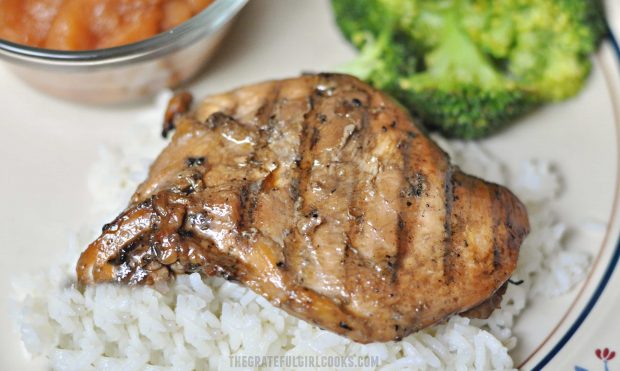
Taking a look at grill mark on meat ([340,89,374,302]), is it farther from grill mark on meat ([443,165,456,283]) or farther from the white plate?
the white plate

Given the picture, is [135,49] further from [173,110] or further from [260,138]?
[260,138]

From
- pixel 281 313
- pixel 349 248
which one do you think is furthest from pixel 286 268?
pixel 281 313

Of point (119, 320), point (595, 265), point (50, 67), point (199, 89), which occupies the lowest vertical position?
point (595, 265)

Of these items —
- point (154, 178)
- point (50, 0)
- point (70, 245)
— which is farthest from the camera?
point (50, 0)

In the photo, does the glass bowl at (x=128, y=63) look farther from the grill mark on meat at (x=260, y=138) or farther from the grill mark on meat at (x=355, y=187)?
the grill mark on meat at (x=355, y=187)

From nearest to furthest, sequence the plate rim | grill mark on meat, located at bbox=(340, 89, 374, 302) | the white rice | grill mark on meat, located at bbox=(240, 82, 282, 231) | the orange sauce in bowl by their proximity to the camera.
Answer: grill mark on meat, located at bbox=(340, 89, 374, 302), grill mark on meat, located at bbox=(240, 82, 282, 231), the white rice, the plate rim, the orange sauce in bowl

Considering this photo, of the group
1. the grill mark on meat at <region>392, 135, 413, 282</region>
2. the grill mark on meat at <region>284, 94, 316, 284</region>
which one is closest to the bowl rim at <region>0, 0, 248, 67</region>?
the grill mark on meat at <region>284, 94, 316, 284</region>

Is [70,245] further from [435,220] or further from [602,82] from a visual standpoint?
[602,82]
